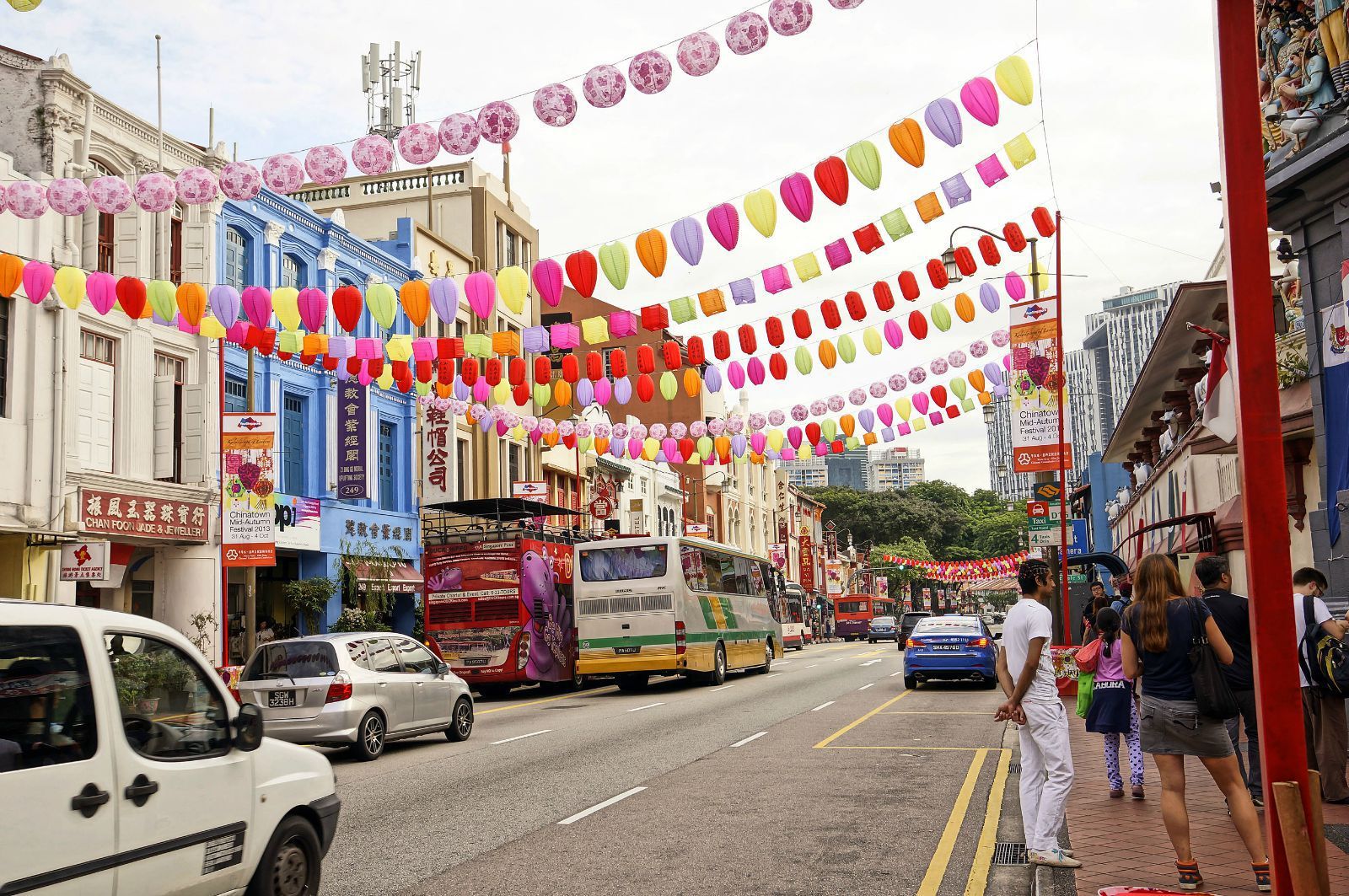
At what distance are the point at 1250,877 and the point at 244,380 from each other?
86.7 feet

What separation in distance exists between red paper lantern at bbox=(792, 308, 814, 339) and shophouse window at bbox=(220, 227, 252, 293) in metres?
16.2

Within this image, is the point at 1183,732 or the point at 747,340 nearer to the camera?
the point at 1183,732

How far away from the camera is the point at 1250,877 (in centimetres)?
707

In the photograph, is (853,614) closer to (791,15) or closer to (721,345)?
(721,345)

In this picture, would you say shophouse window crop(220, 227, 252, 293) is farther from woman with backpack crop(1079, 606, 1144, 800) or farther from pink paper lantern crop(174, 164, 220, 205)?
woman with backpack crop(1079, 606, 1144, 800)

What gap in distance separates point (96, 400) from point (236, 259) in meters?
5.89

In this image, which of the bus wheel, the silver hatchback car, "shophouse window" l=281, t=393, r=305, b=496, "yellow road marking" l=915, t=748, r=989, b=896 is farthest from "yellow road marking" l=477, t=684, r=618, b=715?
"yellow road marking" l=915, t=748, r=989, b=896

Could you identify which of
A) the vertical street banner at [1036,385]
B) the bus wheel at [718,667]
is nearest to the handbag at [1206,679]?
Result: the vertical street banner at [1036,385]

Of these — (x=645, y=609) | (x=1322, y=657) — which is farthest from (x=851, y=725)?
(x=1322, y=657)

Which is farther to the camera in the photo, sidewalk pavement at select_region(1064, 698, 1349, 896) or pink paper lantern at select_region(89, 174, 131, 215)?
pink paper lantern at select_region(89, 174, 131, 215)

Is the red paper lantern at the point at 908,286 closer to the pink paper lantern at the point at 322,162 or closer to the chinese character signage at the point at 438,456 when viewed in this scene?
the pink paper lantern at the point at 322,162

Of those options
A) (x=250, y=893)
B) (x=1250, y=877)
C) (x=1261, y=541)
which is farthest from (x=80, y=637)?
(x=1250, y=877)

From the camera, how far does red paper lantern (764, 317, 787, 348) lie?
706 inches

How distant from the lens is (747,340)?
1859 centimetres
